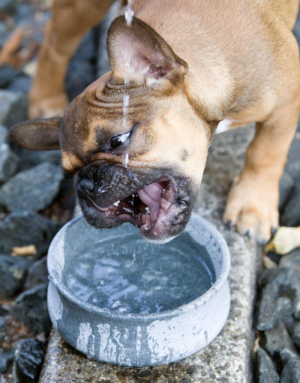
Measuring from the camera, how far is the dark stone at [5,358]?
2.78m

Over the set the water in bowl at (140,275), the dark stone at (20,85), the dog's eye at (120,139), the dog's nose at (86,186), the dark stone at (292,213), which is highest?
the dog's eye at (120,139)

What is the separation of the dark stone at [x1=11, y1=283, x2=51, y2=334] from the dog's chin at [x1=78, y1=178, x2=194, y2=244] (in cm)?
75

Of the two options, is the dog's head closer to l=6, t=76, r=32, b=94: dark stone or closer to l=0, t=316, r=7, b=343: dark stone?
l=0, t=316, r=7, b=343: dark stone

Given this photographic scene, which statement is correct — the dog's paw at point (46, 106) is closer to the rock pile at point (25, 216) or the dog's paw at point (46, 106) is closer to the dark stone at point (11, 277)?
the rock pile at point (25, 216)

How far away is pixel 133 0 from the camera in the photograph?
317cm

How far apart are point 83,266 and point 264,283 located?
1.09m

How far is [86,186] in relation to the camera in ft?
8.11

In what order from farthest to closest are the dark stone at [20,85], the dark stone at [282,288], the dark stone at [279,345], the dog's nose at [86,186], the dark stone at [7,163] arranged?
the dark stone at [20,85], the dark stone at [7,163], the dark stone at [282,288], the dark stone at [279,345], the dog's nose at [86,186]

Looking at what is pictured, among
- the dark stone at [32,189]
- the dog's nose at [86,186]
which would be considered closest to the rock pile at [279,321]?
the dog's nose at [86,186]

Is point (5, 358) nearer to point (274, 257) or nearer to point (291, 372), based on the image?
point (291, 372)

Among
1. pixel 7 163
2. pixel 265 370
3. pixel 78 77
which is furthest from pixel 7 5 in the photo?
pixel 265 370

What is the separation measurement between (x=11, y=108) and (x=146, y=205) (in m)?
2.53

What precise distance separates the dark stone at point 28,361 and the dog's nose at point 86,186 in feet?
2.82

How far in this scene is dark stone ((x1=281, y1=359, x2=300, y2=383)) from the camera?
8.11 feet
